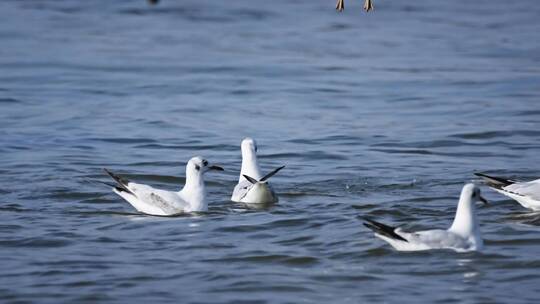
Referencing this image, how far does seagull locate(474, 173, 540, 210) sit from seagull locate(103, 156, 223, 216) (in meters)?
2.96

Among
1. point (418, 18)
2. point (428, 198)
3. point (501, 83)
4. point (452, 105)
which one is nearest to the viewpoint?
point (428, 198)

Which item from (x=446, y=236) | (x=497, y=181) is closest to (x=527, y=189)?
(x=497, y=181)

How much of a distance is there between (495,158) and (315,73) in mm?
8774

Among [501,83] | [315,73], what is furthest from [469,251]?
[315,73]

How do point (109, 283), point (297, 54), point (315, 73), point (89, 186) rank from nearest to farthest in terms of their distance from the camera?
1. point (109, 283)
2. point (89, 186)
3. point (315, 73)
4. point (297, 54)

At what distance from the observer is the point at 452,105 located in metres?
20.5

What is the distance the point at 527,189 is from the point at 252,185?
2.88m

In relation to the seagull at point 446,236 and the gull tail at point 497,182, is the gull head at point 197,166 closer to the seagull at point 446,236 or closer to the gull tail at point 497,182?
Result: the seagull at point 446,236

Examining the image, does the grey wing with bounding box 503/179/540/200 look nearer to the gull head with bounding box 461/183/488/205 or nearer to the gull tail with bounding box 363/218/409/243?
the gull head with bounding box 461/183/488/205

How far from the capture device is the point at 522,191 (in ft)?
40.8

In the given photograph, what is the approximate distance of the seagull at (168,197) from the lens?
41.0ft

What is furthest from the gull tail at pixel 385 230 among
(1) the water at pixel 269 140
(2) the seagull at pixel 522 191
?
(2) the seagull at pixel 522 191

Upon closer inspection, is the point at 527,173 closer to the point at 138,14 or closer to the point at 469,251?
the point at 469,251

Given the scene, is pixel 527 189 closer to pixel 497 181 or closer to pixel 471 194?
pixel 497 181
